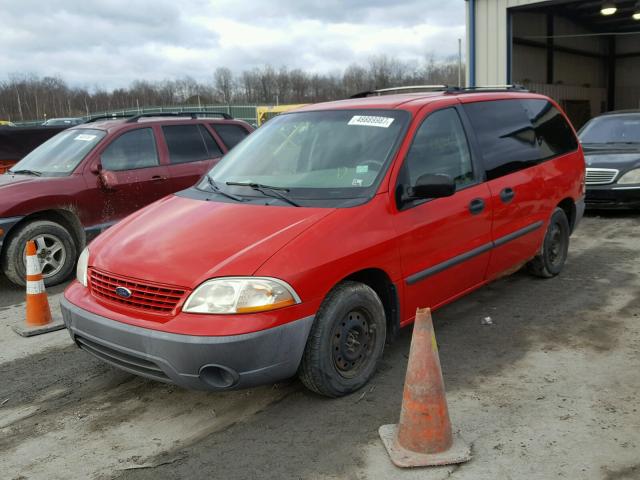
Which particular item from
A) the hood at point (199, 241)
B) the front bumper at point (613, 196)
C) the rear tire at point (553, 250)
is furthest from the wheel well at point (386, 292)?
the front bumper at point (613, 196)

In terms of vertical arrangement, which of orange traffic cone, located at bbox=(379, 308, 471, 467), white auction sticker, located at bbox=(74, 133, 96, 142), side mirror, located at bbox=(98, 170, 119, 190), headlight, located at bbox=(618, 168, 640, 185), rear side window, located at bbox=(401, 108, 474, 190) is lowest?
orange traffic cone, located at bbox=(379, 308, 471, 467)

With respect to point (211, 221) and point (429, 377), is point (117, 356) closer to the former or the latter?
point (211, 221)

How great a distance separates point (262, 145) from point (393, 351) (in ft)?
5.97

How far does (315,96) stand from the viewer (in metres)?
83.5

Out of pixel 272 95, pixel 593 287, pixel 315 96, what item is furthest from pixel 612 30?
pixel 272 95

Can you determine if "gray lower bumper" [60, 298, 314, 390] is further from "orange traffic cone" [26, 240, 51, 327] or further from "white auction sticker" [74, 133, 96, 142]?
"white auction sticker" [74, 133, 96, 142]

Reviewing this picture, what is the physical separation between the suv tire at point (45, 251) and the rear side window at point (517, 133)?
4395mm

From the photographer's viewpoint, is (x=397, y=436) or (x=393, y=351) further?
(x=393, y=351)

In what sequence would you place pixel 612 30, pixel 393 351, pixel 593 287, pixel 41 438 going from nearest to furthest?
pixel 41 438
pixel 393 351
pixel 593 287
pixel 612 30

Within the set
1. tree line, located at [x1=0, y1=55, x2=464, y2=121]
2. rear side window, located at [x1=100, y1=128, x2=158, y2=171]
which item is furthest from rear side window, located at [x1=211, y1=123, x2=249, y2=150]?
tree line, located at [x1=0, y1=55, x2=464, y2=121]

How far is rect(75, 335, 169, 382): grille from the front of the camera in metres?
3.26

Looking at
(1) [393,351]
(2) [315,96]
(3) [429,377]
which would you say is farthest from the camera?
(2) [315,96]

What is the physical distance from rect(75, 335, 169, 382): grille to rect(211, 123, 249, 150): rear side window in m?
4.87

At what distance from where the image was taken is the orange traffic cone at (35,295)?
5.00 meters
